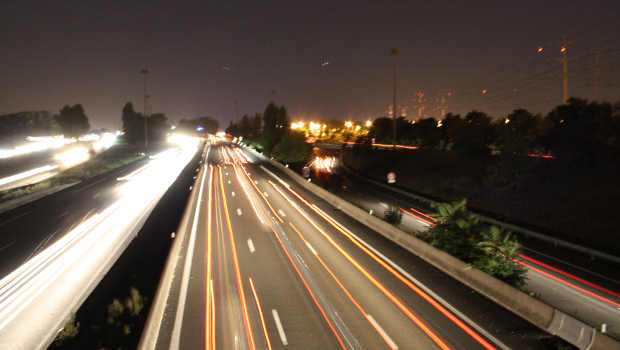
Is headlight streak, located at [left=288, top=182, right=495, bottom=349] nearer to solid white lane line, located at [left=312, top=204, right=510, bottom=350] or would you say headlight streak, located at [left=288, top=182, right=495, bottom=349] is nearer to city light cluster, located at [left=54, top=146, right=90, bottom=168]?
solid white lane line, located at [left=312, top=204, right=510, bottom=350]

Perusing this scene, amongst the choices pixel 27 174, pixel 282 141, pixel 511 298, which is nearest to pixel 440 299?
pixel 511 298

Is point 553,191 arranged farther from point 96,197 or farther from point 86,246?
point 96,197

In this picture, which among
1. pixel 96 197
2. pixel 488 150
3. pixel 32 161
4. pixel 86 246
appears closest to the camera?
pixel 86 246

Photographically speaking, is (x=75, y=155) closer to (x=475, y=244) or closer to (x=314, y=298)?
(x=314, y=298)

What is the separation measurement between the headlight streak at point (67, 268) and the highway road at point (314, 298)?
3.40 m

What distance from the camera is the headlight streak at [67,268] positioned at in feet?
41.7

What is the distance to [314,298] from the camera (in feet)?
42.2

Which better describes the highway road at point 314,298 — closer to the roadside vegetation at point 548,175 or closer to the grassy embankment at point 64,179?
the roadside vegetation at point 548,175

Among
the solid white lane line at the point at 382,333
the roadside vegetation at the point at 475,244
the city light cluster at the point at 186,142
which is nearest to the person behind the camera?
the solid white lane line at the point at 382,333

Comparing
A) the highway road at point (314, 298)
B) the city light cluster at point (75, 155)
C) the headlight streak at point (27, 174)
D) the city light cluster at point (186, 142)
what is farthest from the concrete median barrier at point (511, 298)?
the city light cluster at point (186, 142)

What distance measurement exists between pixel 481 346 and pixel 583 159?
3148cm

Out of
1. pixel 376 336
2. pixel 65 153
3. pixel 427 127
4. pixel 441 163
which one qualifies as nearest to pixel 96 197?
pixel 376 336

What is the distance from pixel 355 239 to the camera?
20969mm

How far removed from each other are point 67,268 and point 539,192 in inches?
1367
